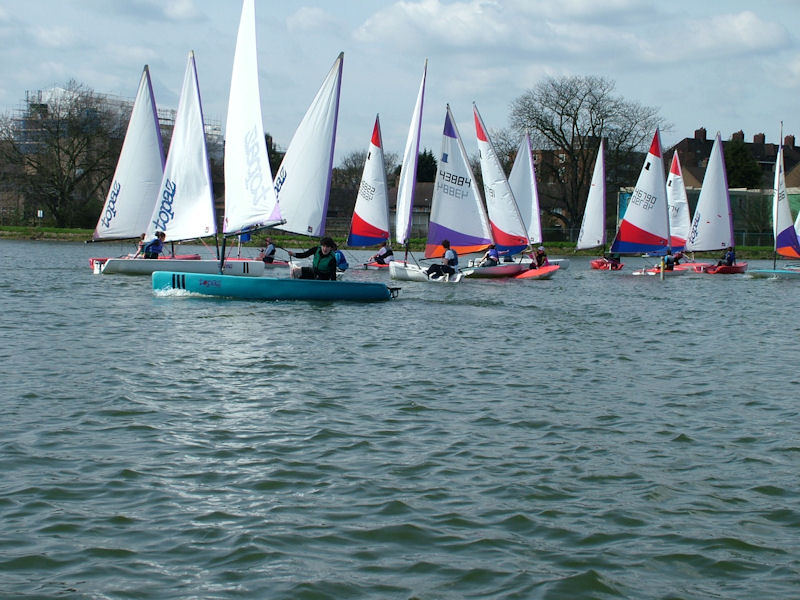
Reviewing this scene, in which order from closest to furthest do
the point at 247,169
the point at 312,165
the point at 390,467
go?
the point at 390,467 → the point at 247,169 → the point at 312,165

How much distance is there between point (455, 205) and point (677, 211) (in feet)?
50.2

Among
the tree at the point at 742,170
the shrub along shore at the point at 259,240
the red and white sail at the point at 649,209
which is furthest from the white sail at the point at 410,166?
the tree at the point at 742,170

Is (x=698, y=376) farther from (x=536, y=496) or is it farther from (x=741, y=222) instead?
(x=741, y=222)

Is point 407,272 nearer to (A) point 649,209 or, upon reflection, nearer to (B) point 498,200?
(B) point 498,200

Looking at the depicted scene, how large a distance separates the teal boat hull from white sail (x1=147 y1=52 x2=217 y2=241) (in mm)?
4516

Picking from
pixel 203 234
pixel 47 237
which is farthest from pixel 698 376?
pixel 47 237

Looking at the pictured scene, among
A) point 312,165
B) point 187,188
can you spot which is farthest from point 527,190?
point 187,188

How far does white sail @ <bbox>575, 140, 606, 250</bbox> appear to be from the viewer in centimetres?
4081

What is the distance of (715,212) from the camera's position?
37219 mm

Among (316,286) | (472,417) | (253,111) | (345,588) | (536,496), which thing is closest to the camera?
(345,588)

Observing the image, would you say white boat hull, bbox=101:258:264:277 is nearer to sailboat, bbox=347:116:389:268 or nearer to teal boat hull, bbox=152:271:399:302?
teal boat hull, bbox=152:271:399:302

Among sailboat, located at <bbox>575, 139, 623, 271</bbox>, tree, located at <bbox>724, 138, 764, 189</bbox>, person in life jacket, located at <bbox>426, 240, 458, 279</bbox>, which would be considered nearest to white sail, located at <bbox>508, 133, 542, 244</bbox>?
sailboat, located at <bbox>575, 139, 623, 271</bbox>

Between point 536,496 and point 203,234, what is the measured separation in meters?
18.3

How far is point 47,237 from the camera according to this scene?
5894cm
